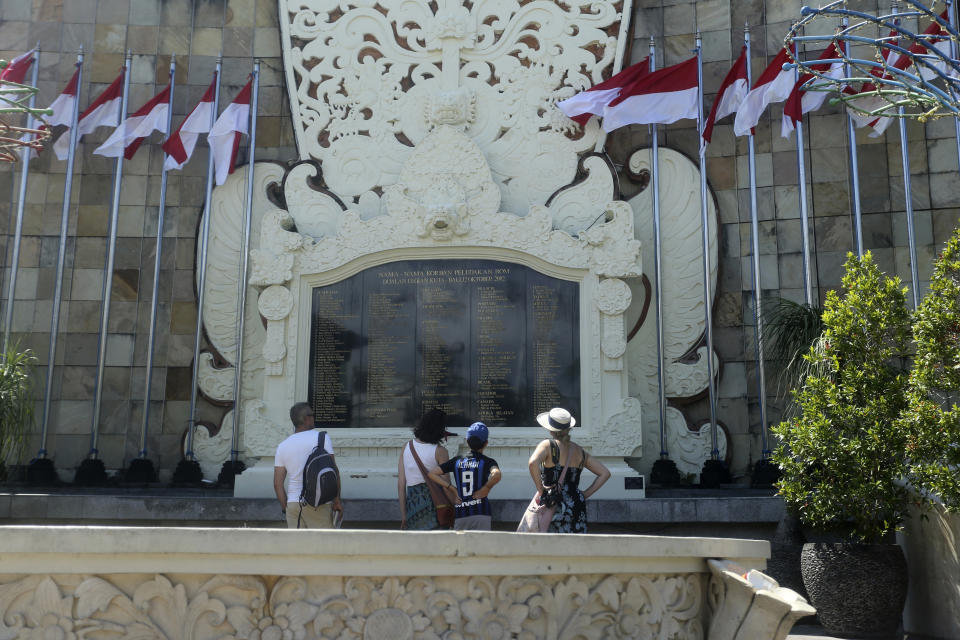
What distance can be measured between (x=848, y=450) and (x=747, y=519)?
7.63ft

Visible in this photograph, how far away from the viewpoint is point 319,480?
783cm

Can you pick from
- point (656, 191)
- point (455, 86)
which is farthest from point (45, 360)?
point (656, 191)

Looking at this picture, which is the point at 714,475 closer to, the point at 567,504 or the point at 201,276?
the point at 567,504

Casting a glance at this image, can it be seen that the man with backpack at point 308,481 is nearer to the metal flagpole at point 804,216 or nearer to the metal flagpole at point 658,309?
the metal flagpole at point 658,309

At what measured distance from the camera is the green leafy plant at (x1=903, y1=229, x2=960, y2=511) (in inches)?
286

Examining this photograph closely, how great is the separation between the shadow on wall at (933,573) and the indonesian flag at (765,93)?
541 cm

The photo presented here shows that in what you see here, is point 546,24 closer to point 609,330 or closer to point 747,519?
point 609,330

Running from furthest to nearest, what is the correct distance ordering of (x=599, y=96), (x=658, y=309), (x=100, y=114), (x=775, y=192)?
(x=100, y=114)
(x=775, y=192)
(x=599, y=96)
(x=658, y=309)

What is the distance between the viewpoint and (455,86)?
12.7 meters

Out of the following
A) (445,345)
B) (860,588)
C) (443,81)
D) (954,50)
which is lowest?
(860,588)

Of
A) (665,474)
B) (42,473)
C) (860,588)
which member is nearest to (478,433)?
(860,588)

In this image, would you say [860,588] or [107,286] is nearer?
[860,588]

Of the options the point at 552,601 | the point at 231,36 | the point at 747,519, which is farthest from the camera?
the point at 231,36

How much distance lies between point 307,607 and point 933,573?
16.4ft
